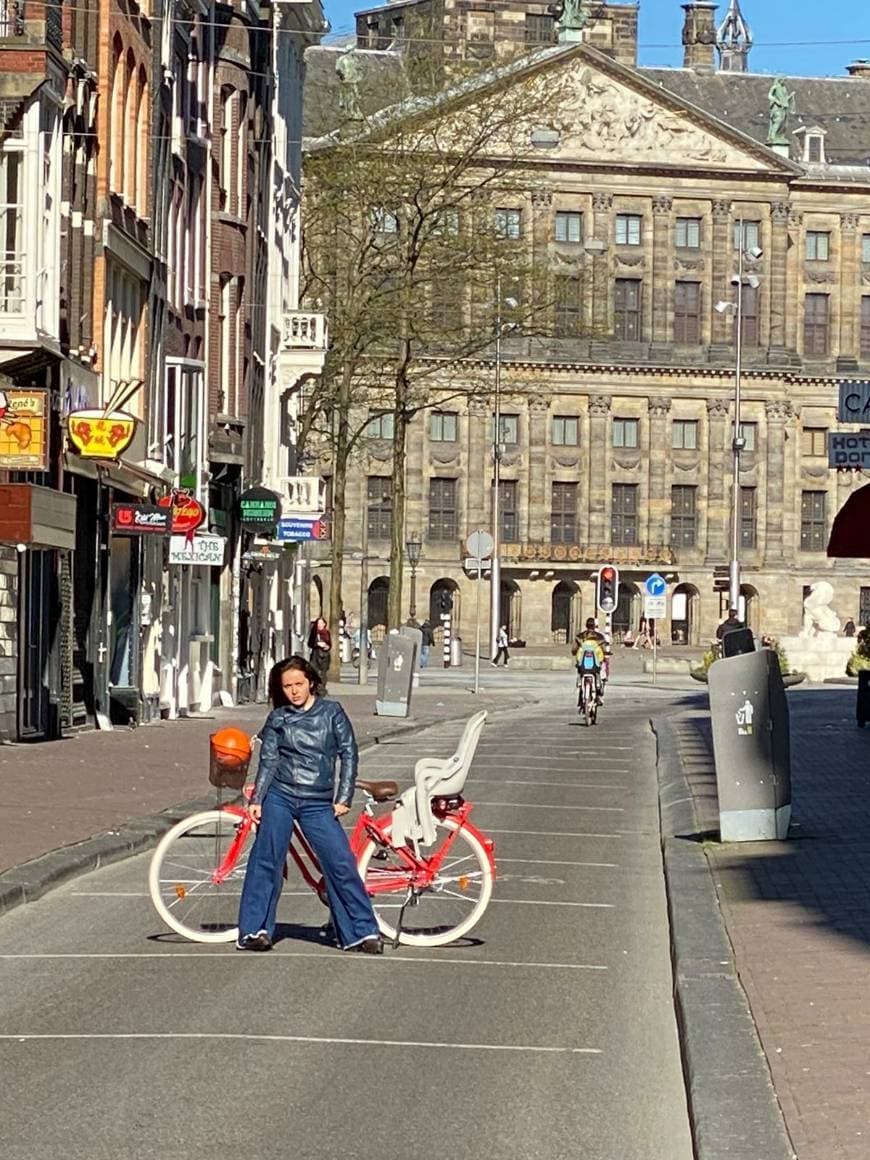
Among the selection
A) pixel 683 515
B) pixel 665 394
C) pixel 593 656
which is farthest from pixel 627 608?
pixel 593 656

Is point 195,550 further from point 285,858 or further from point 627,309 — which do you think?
point 627,309

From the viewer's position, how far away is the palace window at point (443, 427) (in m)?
120

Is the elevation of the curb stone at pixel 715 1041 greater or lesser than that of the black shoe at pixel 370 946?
greater

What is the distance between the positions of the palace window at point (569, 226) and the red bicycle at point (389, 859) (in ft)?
352

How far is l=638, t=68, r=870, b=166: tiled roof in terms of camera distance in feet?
411

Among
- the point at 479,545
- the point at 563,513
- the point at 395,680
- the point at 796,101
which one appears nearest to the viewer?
the point at 395,680

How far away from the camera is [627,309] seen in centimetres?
12131

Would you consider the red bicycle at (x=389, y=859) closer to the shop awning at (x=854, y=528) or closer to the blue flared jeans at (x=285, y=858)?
the blue flared jeans at (x=285, y=858)

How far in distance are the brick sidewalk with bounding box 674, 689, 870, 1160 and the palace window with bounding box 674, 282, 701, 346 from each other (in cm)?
9669

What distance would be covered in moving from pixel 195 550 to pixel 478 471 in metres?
80.6

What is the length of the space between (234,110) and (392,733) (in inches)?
697

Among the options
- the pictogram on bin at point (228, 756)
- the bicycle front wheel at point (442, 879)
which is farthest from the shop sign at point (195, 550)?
the bicycle front wheel at point (442, 879)

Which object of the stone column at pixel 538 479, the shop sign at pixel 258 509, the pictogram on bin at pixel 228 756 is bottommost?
the pictogram on bin at pixel 228 756

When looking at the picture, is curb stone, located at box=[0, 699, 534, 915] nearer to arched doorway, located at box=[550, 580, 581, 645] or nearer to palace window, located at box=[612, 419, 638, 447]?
arched doorway, located at box=[550, 580, 581, 645]
